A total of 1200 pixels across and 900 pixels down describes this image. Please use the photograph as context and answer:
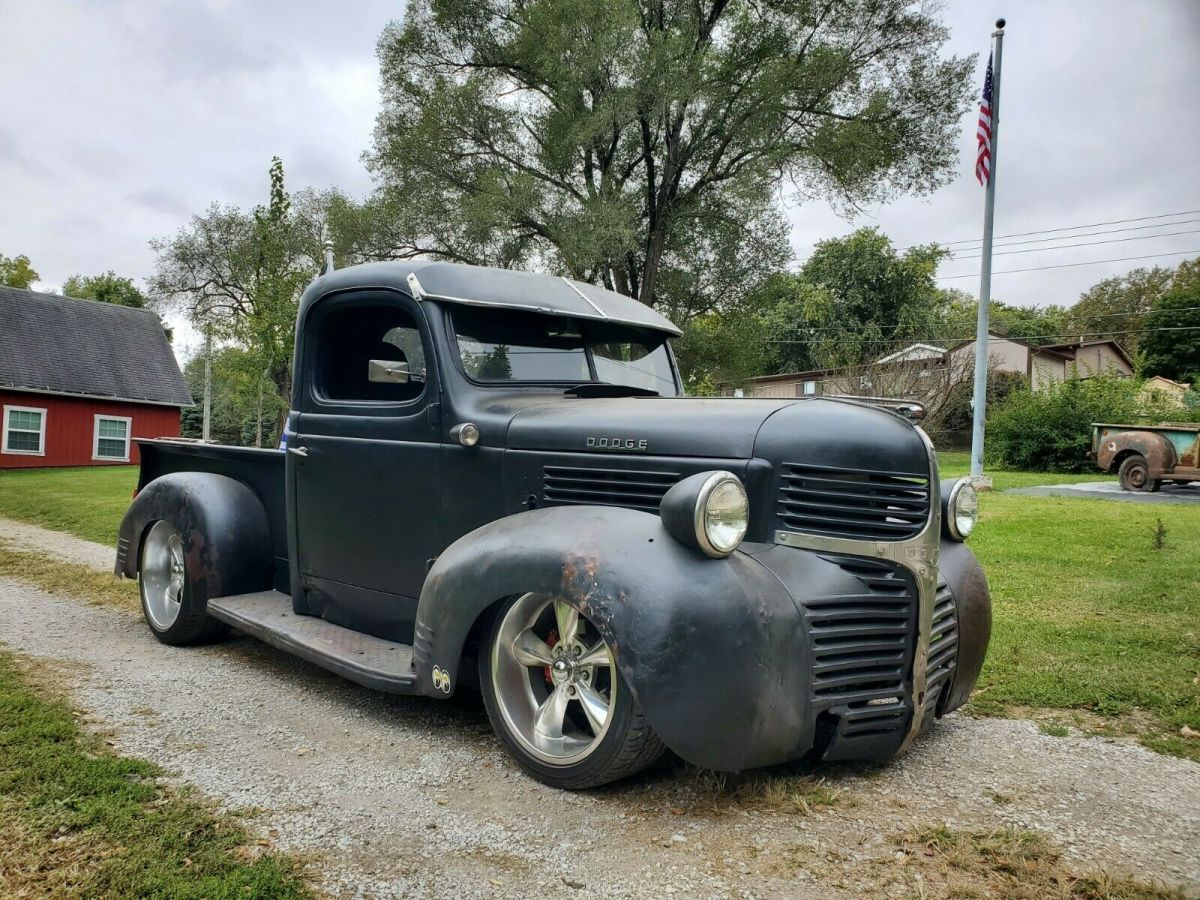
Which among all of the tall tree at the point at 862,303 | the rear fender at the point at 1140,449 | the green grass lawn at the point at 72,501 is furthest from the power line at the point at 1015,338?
the green grass lawn at the point at 72,501

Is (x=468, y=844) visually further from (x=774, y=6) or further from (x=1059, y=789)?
(x=774, y=6)

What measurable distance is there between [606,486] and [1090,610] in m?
4.66

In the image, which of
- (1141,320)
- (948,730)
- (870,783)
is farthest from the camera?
(1141,320)

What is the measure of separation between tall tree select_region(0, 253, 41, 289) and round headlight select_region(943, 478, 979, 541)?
68.4 meters

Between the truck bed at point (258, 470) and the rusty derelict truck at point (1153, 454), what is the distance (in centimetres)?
1739

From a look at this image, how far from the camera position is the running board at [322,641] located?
3.59m

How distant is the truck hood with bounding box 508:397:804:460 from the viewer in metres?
3.18

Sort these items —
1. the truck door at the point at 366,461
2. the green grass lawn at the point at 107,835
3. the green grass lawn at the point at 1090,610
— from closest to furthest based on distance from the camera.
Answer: the green grass lawn at the point at 107,835, the truck door at the point at 366,461, the green grass lawn at the point at 1090,610

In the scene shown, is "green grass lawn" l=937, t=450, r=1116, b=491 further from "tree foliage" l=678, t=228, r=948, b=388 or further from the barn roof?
the barn roof

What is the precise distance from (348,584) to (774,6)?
20125 millimetres

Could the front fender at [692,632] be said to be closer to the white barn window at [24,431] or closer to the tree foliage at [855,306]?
the white barn window at [24,431]

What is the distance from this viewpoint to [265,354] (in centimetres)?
2203

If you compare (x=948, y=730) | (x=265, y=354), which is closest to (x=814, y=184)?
(x=265, y=354)

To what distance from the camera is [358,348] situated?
4656 mm
